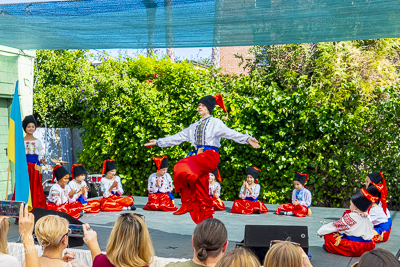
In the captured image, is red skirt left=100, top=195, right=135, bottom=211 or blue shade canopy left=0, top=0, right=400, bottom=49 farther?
red skirt left=100, top=195, right=135, bottom=211

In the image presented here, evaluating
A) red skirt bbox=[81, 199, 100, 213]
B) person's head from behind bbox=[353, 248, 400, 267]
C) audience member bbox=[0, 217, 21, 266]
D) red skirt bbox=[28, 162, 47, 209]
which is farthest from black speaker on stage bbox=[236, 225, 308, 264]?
red skirt bbox=[81, 199, 100, 213]

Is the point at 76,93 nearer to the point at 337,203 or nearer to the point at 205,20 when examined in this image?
the point at 337,203

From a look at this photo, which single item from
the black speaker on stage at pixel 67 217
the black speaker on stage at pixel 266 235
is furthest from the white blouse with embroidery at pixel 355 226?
the black speaker on stage at pixel 67 217

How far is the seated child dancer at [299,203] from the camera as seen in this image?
671 cm

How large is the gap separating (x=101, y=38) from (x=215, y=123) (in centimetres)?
152

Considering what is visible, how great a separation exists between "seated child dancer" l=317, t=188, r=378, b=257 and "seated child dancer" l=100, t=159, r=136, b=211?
143 inches

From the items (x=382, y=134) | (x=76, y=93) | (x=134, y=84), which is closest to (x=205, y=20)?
(x=382, y=134)

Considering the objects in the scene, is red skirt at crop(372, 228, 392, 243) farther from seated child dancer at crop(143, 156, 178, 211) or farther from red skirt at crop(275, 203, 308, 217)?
seated child dancer at crop(143, 156, 178, 211)

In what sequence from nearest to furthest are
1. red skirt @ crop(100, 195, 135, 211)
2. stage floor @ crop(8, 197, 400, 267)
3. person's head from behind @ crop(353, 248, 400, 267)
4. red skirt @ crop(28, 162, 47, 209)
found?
person's head from behind @ crop(353, 248, 400, 267) < stage floor @ crop(8, 197, 400, 267) < red skirt @ crop(28, 162, 47, 209) < red skirt @ crop(100, 195, 135, 211)

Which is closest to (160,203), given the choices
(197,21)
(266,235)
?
(266,235)

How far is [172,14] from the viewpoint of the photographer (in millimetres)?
3920

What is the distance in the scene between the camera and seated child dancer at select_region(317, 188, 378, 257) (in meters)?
4.43

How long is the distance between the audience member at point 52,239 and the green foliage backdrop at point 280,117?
5.84 metres

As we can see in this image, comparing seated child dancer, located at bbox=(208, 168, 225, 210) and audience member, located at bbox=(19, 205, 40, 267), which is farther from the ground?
audience member, located at bbox=(19, 205, 40, 267)
